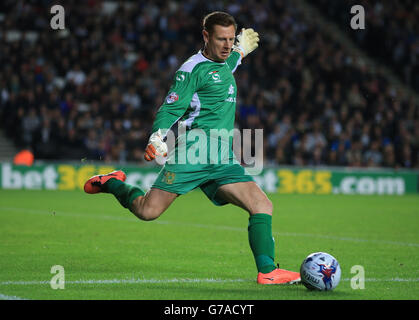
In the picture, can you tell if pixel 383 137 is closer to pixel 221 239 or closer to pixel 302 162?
pixel 302 162

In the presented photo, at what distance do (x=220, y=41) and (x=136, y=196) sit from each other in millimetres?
1588

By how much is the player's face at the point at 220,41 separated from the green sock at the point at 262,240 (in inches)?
57.5

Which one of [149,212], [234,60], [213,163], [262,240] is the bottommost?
[262,240]

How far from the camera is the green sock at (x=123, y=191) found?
23.2 feet

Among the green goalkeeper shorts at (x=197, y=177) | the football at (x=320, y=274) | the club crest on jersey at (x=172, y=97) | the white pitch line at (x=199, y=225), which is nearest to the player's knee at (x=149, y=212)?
the green goalkeeper shorts at (x=197, y=177)

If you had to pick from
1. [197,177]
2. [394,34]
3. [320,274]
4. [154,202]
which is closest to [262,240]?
[320,274]

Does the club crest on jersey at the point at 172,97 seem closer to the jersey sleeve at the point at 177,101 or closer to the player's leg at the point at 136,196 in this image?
the jersey sleeve at the point at 177,101

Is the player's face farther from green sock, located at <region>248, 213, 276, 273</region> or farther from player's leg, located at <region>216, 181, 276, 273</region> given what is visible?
green sock, located at <region>248, 213, 276, 273</region>

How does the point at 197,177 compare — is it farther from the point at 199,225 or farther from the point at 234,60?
the point at 199,225

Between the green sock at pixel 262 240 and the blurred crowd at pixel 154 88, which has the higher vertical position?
the blurred crowd at pixel 154 88

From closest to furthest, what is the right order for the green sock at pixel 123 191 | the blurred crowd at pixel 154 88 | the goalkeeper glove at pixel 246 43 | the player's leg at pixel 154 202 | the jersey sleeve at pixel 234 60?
the player's leg at pixel 154 202
the green sock at pixel 123 191
the jersey sleeve at pixel 234 60
the goalkeeper glove at pixel 246 43
the blurred crowd at pixel 154 88

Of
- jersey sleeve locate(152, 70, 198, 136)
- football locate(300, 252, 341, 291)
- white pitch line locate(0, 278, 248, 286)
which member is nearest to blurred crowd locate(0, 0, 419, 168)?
white pitch line locate(0, 278, 248, 286)

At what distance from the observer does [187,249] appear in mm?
9516
